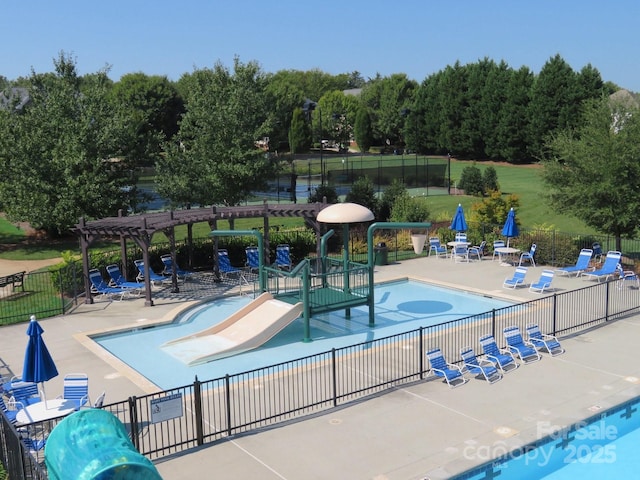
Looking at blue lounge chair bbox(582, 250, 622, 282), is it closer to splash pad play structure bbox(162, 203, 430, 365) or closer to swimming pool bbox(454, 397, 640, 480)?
splash pad play structure bbox(162, 203, 430, 365)

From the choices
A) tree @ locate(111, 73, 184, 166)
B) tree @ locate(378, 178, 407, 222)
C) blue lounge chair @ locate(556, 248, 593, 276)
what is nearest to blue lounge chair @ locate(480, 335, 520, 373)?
blue lounge chair @ locate(556, 248, 593, 276)

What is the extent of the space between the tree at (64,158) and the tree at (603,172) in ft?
65.8

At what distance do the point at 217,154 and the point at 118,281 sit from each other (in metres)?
10.5

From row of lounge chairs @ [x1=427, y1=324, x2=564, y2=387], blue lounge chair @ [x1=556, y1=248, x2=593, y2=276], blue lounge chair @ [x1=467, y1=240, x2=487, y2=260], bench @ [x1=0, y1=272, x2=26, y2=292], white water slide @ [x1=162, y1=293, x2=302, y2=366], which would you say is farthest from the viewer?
blue lounge chair @ [x1=467, y1=240, x2=487, y2=260]

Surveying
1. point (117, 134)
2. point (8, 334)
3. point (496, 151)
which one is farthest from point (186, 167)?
point (496, 151)

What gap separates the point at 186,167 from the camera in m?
31.1

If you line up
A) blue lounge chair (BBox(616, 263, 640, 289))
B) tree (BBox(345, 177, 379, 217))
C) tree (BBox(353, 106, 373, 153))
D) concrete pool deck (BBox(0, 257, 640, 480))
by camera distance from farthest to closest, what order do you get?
tree (BBox(353, 106, 373, 153)) → tree (BBox(345, 177, 379, 217)) → blue lounge chair (BBox(616, 263, 640, 289)) → concrete pool deck (BBox(0, 257, 640, 480))

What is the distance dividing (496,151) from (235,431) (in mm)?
68547

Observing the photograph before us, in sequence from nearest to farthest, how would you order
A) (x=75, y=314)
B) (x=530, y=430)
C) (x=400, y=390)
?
(x=530, y=430) < (x=400, y=390) < (x=75, y=314)

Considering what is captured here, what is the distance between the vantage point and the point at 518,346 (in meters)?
15.5

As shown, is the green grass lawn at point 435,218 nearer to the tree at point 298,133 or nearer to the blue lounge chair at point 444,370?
the blue lounge chair at point 444,370

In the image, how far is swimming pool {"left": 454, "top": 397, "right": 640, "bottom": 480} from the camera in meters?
10.7

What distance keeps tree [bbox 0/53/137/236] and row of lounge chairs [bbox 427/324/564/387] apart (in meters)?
20.9

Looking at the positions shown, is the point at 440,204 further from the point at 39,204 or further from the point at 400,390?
the point at 400,390
